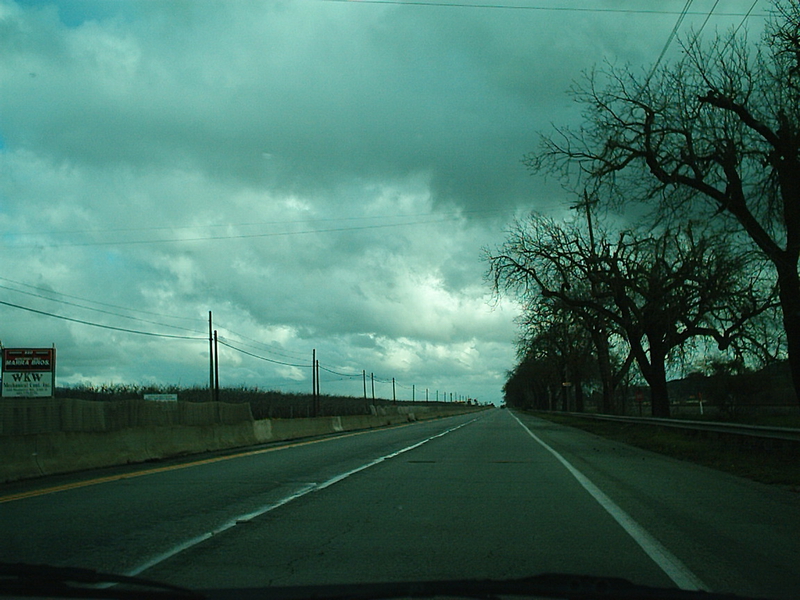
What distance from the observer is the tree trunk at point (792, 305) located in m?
18.6

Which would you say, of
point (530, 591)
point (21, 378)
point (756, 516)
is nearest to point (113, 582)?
point (530, 591)

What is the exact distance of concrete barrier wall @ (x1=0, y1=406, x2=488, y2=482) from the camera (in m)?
14.6

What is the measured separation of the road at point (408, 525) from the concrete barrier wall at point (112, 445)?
0.72 meters

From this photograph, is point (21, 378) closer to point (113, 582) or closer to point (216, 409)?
point (216, 409)

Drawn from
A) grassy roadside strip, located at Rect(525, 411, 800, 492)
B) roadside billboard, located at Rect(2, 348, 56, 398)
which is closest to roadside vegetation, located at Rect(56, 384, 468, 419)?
roadside billboard, located at Rect(2, 348, 56, 398)

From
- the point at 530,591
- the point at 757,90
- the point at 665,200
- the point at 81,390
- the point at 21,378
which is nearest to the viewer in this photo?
the point at 530,591

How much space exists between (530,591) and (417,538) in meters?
3.17

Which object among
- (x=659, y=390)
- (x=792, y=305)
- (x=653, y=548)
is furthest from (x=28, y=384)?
(x=659, y=390)

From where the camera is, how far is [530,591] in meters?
4.90

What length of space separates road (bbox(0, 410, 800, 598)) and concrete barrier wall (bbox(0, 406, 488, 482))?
0.72 m

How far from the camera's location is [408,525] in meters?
8.77

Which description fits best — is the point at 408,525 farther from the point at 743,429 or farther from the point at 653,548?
the point at 743,429

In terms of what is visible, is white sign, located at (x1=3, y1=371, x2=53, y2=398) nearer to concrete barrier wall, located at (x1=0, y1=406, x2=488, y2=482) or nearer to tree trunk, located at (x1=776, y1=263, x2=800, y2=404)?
concrete barrier wall, located at (x1=0, y1=406, x2=488, y2=482)

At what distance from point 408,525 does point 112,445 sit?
37.1 feet
